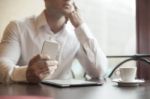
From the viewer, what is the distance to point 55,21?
1.72m

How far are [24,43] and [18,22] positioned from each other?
0.13 meters

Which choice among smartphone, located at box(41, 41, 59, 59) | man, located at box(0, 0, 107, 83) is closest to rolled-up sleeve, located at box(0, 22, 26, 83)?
man, located at box(0, 0, 107, 83)

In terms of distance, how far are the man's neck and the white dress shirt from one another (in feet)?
0.08

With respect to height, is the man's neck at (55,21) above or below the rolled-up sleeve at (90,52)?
above

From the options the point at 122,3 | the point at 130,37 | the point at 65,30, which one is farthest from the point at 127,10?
the point at 65,30

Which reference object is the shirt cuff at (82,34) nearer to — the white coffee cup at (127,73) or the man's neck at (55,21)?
the man's neck at (55,21)

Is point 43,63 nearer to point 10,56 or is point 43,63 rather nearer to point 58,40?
point 10,56

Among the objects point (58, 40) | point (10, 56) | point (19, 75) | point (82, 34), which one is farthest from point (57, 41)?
point (19, 75)

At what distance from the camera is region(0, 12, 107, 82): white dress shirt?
1.65 metres

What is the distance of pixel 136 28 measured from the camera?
8.57 feet

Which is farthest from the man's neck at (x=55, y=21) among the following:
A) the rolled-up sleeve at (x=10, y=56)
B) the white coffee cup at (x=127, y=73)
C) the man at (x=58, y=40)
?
the white coffee cup at (x=127, y=73)

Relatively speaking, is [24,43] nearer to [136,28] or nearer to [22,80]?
[22,80]

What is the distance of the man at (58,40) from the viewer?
5.41ft

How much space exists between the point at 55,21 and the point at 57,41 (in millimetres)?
117
